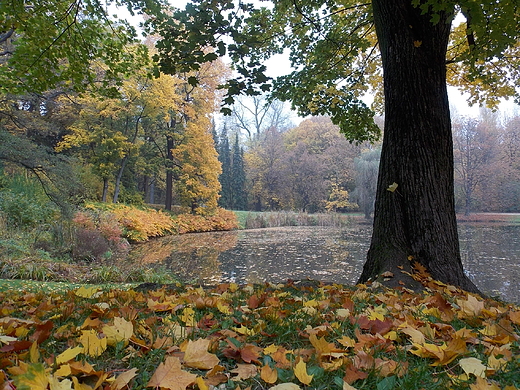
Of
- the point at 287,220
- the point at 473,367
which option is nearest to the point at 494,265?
the point at 473,367

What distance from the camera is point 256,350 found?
1085 millimetres

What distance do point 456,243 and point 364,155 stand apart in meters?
25.1

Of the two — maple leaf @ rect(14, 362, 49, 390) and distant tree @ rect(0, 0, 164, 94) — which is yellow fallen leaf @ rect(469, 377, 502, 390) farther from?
distant tree @ rect(0, 0, 164, 94)

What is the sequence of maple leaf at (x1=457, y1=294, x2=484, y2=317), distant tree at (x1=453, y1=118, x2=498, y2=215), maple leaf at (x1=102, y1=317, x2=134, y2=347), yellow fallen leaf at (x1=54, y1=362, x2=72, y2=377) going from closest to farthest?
yellow fallen leaf at (x1=54, y1=362, x2=72, y2=377)
maple leaf at (x1=102, y1=317, x2=134, y2=347)
maple leaf at (x1=457, y1=294, x2=484, y2=317)
distant tree at (x1=453, y1=118, x2=498, y2=215)

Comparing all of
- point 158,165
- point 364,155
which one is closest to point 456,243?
point 158,165

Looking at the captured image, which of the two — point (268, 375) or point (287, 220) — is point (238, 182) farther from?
point (268, 375)

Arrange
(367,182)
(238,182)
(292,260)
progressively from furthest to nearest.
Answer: (238,182), (367,182), (292,260)

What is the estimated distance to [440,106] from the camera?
324cm

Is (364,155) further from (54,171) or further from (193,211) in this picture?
(54,171)

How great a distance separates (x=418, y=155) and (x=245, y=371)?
9.51ft

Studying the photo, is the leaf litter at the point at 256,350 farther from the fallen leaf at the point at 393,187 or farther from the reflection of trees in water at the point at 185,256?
the reflection of trees in water at the point at 185,256

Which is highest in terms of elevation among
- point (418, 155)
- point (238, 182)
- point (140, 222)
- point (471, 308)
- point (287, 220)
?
point (238, 182)

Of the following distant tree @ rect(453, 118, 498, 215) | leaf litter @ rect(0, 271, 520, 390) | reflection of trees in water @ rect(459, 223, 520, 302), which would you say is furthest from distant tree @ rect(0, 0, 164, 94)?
distant tree @ rect(453, 118, 498, 215)

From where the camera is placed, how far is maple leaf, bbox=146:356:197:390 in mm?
766
